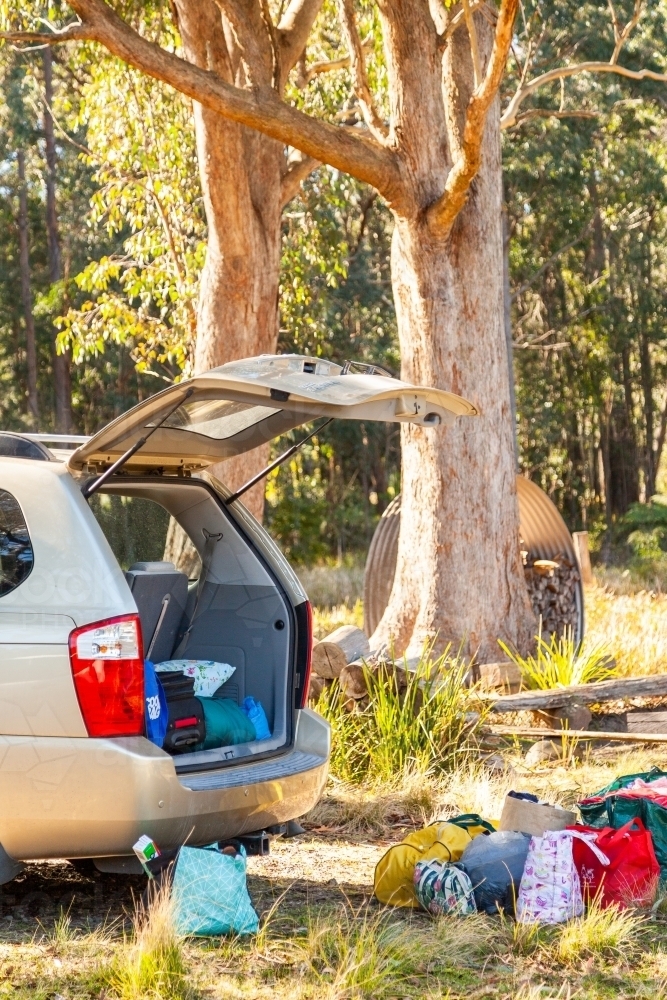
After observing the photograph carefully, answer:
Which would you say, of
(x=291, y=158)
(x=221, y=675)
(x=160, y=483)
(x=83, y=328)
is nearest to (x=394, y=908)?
(x=221, y=675)

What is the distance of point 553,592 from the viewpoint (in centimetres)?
1045

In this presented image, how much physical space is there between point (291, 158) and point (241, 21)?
2624mm

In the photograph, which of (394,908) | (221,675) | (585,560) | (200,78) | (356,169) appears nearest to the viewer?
(394,908)

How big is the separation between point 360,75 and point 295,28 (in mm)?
1679

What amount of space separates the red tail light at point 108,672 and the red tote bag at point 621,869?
193 cm

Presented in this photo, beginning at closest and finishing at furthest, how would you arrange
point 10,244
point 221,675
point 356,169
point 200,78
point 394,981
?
point 394,981 → point 221,675 → point 200,78 → point 356,169 → point 10,244

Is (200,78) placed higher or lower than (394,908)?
higher

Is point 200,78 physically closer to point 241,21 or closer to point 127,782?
point 241,21

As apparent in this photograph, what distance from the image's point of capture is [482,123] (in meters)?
8.05

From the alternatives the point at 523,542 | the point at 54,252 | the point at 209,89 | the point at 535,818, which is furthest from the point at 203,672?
the point at 54,252

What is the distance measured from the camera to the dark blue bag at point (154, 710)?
13.8 ft

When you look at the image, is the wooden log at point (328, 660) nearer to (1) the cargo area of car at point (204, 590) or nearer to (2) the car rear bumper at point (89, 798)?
(1) the cargo area of car at point (204, 590)

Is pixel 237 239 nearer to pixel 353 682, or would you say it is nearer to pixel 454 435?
pixel 454 435

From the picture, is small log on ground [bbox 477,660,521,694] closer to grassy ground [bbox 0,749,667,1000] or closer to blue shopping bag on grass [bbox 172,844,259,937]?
grassy ground [bbox 0,749,667,1000]
